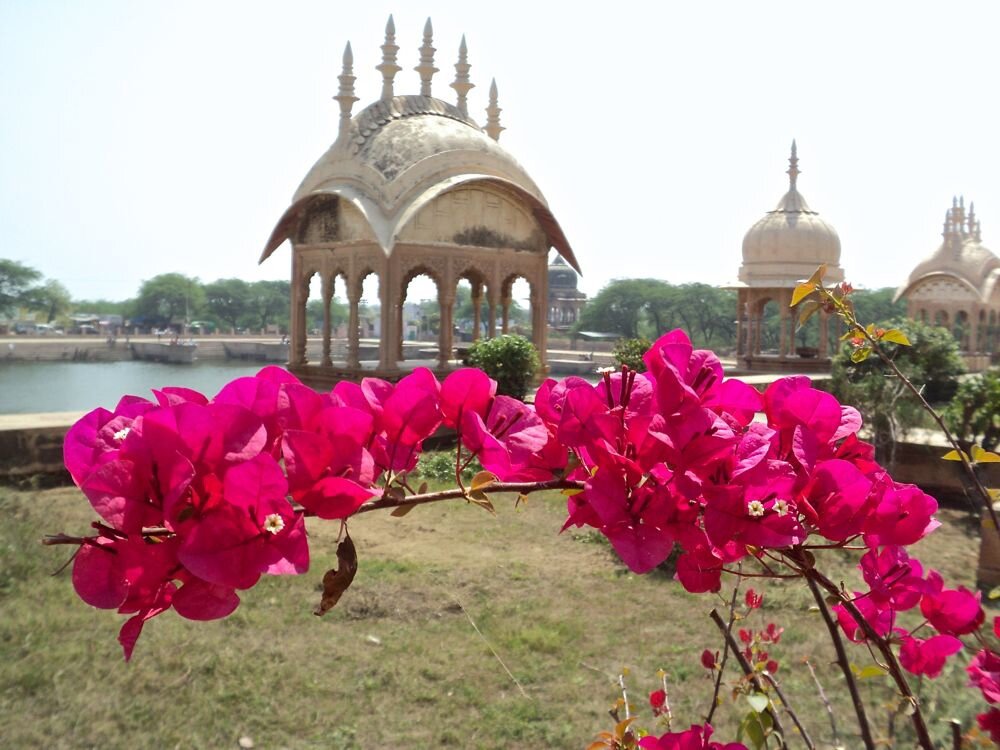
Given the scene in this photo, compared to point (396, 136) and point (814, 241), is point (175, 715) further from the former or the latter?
point (814, 241)

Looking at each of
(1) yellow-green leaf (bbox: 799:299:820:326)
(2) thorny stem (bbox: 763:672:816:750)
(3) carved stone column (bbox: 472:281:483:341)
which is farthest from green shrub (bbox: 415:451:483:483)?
(1) yellow-green leaf (bbox: 799:299:820:326)

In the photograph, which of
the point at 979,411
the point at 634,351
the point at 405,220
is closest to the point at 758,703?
the point at 979,411

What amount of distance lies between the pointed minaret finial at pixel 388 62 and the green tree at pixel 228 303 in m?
37.7

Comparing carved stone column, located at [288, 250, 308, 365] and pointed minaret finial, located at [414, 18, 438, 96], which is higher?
pointed minaret finial, located at [414, 18, 438, 96]

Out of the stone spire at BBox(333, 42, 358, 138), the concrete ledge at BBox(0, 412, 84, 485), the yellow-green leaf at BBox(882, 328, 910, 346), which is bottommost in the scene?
the concrete ledge at BBox(0, 412, 84, 485)

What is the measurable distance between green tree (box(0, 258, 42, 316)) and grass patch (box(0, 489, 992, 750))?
135 feet

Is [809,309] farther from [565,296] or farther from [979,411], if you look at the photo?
[565,296]

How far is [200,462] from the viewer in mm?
653

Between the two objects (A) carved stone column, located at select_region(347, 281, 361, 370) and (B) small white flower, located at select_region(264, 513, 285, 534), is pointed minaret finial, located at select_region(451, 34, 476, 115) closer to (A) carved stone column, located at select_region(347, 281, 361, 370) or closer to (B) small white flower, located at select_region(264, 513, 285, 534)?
(A) carved stone column, located at select_region(347, 281, 361, 370)

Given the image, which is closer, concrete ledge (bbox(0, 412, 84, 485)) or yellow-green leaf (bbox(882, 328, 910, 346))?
yellow-green leaf (bbox(882, 328, 910, 346))

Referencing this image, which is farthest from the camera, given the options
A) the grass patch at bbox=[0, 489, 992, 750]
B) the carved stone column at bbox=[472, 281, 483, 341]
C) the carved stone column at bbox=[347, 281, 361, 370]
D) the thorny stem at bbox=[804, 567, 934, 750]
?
the carved stone column at bbox=[472, 281, 483, 341]

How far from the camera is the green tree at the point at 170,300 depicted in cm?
4497

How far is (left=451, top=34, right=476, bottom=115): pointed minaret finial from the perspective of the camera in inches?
477

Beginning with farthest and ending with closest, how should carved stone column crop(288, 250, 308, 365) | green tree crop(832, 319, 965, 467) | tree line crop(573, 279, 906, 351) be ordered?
tree line crop(573, 279, 906, 351) < carved stone column crop(288, 250, 308, 365) < green tree crop(832, 319, 965, 467)
